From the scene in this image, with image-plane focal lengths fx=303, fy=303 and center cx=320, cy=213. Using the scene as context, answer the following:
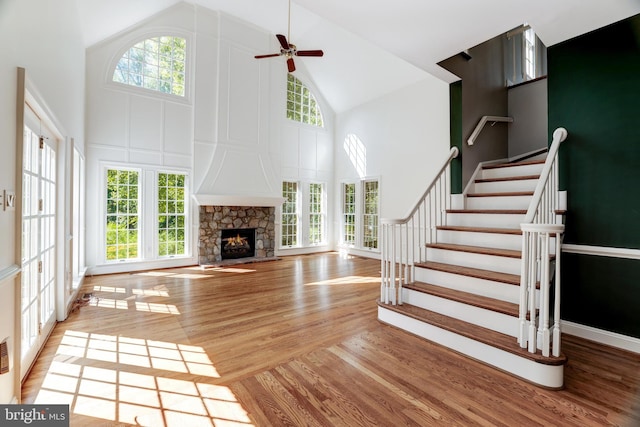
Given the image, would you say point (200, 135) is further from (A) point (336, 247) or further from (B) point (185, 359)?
(B) point (185, 359)

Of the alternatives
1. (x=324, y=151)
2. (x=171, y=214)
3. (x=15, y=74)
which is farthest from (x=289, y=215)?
(x=15, y=74)

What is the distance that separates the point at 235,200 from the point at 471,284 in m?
5.05

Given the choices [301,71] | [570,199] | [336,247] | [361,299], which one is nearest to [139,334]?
[361,299]

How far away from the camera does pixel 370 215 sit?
7809 mm

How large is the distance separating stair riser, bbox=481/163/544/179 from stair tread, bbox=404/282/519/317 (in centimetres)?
219

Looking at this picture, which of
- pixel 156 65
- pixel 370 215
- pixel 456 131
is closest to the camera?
pixel 456 131

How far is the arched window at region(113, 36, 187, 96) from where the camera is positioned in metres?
5.78

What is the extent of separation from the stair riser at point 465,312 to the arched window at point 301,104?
20.6 ft

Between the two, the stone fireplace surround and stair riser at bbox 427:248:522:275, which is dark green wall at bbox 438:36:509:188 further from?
the stone fireplace surround

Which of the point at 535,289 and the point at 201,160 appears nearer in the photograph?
the point at 535,289

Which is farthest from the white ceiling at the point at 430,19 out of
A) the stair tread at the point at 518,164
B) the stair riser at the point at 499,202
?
the stair riser at the point at 499,202

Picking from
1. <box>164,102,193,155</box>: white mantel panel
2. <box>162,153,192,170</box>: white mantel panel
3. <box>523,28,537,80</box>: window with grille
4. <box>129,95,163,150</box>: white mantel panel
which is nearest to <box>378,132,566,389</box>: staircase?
<box>523,28,537,80</box>: window with grille

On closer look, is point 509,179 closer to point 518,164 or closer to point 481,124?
point 518,164

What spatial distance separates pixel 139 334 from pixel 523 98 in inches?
256
